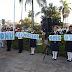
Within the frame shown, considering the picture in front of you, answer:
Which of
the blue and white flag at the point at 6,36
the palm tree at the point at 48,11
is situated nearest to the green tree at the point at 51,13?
the palm tree at the point at 48,11

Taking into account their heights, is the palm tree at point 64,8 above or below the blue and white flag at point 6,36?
above

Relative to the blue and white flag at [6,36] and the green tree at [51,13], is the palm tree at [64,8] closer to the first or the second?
the green tree at [51,13]

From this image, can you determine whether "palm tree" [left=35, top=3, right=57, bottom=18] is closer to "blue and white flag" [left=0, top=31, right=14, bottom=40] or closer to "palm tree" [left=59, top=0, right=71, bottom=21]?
"palm tree" [left=59, top=0, right=71, bottom=21]

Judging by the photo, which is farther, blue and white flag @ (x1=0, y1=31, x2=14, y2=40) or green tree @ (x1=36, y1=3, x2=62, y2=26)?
green tree @ (x1=36, y1=3, x2=62, y2=26)

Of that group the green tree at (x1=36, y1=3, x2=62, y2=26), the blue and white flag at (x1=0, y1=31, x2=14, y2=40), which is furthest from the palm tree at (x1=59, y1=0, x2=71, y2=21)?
the blue and white flag at (x1=0, y1=31, x2=14, y2=40)

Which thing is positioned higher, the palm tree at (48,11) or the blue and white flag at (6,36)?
the palm tree at (48,11)

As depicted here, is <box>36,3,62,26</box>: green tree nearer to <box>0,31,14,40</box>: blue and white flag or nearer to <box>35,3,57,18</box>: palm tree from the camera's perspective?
<box>35,3,57,18</box>: palm tree

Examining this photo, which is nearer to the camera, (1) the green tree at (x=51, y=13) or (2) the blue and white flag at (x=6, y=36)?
(2) the blue and white flag at (x=6, y=36)

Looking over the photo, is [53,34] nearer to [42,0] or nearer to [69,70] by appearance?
[69,70]

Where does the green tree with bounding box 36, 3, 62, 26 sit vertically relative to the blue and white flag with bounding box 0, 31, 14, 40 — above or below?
above

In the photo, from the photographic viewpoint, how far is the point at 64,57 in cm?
591

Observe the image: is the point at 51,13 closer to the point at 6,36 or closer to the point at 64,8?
the point at 64,8

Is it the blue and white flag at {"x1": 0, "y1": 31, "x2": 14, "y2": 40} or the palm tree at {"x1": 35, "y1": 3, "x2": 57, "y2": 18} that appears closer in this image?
the blue and white flag at {"x1": 0, "y1": 31, "x2": 14, "y2": 40}

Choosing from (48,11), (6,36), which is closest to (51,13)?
(48,11)
